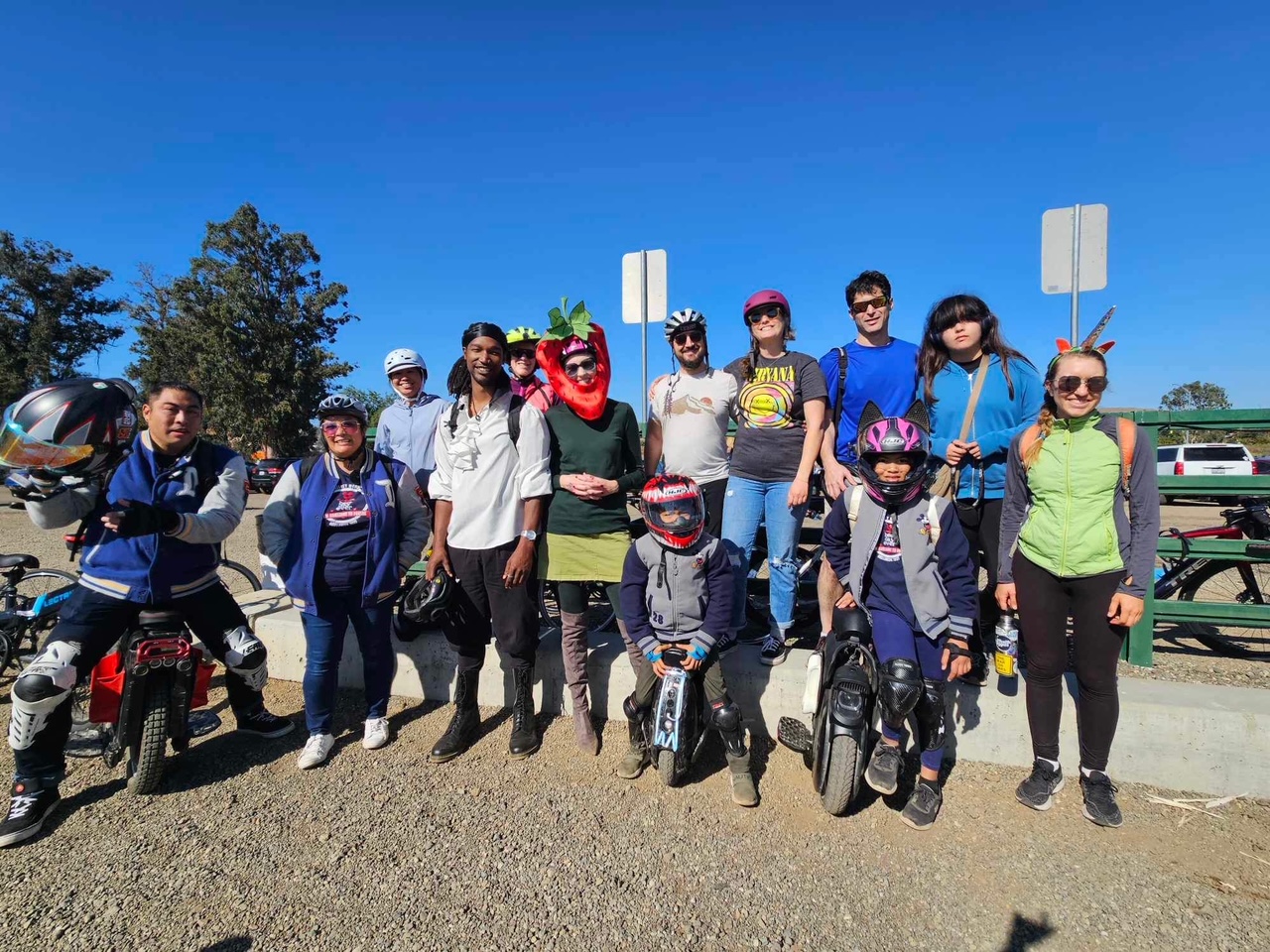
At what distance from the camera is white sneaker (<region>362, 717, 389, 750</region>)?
140 inches

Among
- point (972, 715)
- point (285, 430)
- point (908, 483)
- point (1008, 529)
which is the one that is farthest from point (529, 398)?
point (285, 430)

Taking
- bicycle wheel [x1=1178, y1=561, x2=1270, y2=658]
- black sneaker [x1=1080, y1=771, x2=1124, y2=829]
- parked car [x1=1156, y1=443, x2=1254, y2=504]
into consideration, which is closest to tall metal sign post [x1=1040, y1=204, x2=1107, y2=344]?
bicycle wheel [x1=1178, y1=561, x2=1270, y2=658]

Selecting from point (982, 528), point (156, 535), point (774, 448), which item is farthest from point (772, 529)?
point (156, 535)

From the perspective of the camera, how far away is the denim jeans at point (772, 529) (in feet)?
11.6

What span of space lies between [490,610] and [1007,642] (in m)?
2.73

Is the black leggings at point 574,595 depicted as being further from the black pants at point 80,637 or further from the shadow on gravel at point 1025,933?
the shadow on gravel at point 1025,933

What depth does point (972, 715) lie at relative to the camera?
3.19 meters

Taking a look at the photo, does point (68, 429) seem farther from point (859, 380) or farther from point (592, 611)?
point (859, 380)

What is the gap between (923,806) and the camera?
2.76m

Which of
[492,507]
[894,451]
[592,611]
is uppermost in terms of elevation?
[894,451]

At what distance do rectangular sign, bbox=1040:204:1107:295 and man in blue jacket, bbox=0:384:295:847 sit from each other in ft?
20.1

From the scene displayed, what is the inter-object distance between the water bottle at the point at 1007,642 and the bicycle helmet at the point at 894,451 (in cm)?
75

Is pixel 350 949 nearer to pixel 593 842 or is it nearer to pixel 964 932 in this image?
pixel 593 842

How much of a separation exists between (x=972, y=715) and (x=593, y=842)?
209 cm
